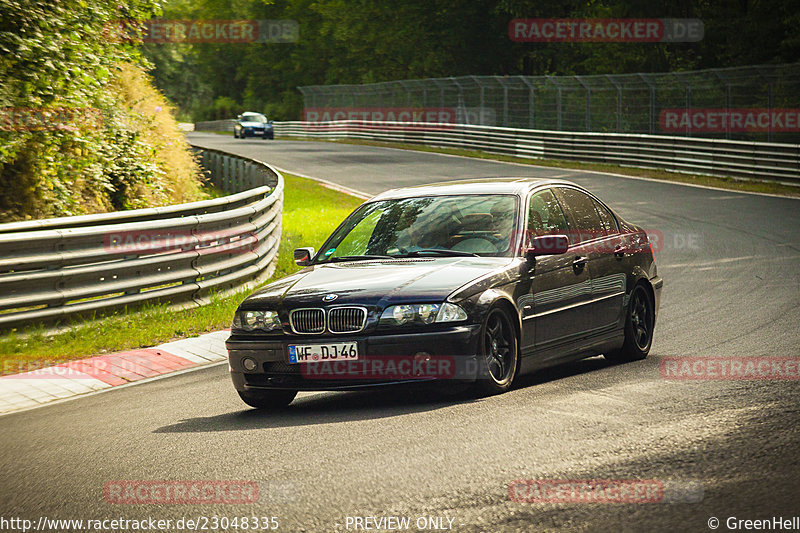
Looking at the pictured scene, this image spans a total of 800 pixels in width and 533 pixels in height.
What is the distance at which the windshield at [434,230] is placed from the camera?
319 inches

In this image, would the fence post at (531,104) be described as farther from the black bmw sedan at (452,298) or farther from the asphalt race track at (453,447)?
the black bmw sedan at (452,298)

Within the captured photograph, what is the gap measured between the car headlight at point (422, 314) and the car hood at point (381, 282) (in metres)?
0.05

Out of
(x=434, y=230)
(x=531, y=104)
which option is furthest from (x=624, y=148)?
→ (x=434, y=230)

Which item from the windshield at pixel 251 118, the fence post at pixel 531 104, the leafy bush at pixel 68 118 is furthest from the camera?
the windshield at pixel 251 118

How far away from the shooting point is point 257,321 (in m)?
7.48

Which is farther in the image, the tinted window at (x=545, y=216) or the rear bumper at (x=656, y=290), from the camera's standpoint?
the rear bumper at (x=656, y=290)

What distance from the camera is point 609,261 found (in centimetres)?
904

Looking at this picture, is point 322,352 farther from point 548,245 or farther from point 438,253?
point 548,245

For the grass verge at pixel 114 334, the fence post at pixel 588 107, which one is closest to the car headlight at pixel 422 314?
the grass verge at pixel 114 334

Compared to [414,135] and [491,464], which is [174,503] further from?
[414,135]

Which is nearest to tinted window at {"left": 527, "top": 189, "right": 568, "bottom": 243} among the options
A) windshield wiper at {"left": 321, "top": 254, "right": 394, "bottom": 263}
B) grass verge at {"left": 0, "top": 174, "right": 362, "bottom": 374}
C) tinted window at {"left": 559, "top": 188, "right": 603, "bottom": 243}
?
tinted window at {"left": 559, "top": 188, "right": 603, "bottom": 243}

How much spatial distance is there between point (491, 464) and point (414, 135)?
4533 cm

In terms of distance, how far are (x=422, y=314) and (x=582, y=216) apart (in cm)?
251

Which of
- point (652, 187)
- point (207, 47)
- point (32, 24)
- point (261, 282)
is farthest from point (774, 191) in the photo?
point (207, 47)
